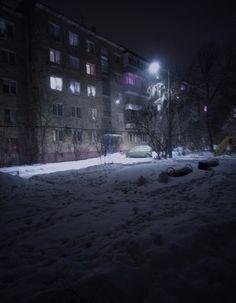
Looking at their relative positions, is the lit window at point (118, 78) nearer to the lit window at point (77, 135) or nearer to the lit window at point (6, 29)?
the lit window at point (77, 135)

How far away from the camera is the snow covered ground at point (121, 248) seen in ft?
9.23

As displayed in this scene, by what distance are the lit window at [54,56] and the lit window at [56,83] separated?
2.15 m

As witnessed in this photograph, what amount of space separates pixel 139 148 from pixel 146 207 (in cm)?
2446

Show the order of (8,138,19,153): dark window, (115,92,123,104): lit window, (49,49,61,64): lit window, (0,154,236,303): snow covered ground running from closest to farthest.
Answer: (0,154,236,303): snow covered ground → (8,138,19,153): dark window → (49,49,61,64): lit window → (115,92,123,104): lit window

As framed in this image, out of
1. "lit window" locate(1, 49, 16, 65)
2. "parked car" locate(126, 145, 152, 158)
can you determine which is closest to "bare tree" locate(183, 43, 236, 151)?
"parked car" locate(126, 145, 152, 158)

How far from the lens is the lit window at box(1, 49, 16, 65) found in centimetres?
2514

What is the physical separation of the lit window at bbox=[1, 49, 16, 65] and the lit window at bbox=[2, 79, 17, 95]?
204cm

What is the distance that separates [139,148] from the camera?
30438 mm

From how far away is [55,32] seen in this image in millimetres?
29281

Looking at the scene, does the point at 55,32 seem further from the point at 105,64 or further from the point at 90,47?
the point at 105,64

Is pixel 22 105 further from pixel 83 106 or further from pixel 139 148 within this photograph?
pixel 139 148

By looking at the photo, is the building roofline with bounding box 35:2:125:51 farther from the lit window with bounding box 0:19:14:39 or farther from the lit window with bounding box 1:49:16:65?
the lit window with bounding box 1:49:16:65

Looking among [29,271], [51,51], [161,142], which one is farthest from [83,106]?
[29,271]

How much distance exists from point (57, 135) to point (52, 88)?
18.5 ft
